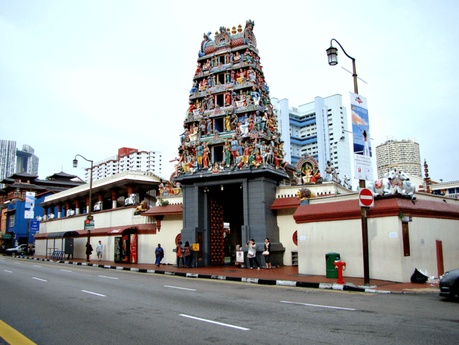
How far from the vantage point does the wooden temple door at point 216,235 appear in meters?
26.7

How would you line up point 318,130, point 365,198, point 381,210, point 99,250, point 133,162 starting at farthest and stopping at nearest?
point 133,162, point 318,130, point 99,250, point 381,210, point 365,198

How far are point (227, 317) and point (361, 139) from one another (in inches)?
371

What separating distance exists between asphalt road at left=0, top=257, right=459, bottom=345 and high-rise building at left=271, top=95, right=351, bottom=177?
88.8 metres

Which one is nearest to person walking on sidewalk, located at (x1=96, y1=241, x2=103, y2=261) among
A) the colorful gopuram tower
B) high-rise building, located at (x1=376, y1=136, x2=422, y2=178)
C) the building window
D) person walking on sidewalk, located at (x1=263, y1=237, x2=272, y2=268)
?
the colorful gopuram tower

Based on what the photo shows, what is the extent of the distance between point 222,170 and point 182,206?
4430 millimetres

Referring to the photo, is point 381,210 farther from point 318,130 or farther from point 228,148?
point 318,130

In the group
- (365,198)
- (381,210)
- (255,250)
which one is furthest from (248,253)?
(365,198)

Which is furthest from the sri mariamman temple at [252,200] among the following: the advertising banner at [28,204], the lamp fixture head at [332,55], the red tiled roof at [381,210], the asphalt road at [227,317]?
the advertising banner at [28,204]

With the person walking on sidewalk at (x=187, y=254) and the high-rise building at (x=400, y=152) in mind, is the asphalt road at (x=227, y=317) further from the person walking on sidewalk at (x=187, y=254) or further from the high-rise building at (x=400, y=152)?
the high-rise building at (x=400, y=152)

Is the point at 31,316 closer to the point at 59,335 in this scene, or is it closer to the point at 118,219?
the point at 59,335

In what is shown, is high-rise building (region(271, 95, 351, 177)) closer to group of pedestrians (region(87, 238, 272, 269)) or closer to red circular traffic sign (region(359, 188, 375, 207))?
group of pedestrians (region(87, 238, 272, 269))

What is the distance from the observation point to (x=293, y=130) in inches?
4414

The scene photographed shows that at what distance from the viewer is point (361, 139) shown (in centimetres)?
1537

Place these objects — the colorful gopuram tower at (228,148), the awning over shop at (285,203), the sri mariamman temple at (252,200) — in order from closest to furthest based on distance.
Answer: the sri mariamman temple at (252,200), the awning over shop at (285,203), the colorful gopuram tower at (228,148)
